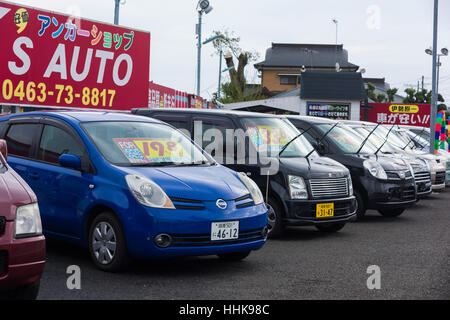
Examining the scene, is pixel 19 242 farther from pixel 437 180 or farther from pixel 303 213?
pixel 437 180

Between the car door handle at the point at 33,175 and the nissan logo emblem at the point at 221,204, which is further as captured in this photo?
the car door handle at the point at 33,175

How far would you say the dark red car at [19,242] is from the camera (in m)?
4.19

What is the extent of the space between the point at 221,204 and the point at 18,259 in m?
2.29

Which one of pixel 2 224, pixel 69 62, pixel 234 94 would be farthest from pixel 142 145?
pixel 234 94

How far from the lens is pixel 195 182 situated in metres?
6.17

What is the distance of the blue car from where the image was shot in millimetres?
5859

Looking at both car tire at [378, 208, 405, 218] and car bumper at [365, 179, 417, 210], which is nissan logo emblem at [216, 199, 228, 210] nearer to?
car bumper at [365, 179, 417, 210]

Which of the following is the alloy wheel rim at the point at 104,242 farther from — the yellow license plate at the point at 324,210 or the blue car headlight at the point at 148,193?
the yellow license plate at the point at 324,210

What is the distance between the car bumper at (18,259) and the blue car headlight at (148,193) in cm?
156

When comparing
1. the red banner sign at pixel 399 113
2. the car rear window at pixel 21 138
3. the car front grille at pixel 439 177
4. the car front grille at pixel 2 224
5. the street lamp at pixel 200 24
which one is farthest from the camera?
the red banner sign at pixel 399 113

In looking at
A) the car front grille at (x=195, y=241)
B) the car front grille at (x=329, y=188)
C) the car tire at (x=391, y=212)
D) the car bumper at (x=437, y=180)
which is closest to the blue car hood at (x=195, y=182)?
the car front grille at (x=195, y=241)

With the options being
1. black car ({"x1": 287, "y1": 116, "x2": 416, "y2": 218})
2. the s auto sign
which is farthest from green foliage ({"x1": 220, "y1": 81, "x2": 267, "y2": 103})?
black car ({"x1": 287, "y1": 116, "x2": 416, "y2": 218})

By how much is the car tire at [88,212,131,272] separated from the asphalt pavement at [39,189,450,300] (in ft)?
0.34
